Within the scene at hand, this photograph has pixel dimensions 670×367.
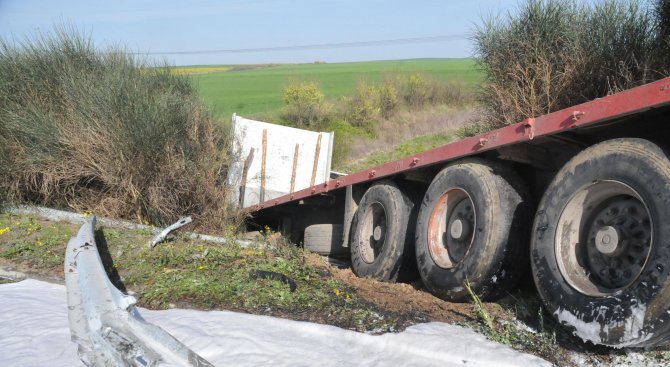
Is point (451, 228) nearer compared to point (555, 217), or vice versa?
point (555, 217)

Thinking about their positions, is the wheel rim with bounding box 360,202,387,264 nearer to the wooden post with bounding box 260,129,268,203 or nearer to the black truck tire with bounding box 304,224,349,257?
the black truck tire with bounding box 304,224,349,257

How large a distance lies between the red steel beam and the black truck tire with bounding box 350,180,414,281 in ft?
0.90

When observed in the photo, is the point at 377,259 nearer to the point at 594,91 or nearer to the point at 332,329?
the point at 332,329

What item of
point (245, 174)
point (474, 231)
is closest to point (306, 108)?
point (245, 174)

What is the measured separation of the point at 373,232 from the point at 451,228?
154 cm

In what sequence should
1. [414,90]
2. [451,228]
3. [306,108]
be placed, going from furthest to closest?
[414,90], [306,108], [451,228]

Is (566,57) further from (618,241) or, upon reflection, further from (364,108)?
(364,108)

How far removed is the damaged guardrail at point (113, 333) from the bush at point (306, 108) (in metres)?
28.2

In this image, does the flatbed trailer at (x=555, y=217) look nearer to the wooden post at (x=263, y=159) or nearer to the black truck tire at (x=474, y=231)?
the black truck tire at (x=474, y=231)

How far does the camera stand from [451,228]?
455 cm

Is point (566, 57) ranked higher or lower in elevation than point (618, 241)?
higher

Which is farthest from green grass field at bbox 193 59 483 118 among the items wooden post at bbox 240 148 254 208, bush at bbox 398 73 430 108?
wooden post at bbox 240 148 254 208

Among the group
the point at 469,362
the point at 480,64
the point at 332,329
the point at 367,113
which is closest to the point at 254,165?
the point at 480,64

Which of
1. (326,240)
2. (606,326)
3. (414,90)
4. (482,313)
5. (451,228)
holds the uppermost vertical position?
(414,90)
